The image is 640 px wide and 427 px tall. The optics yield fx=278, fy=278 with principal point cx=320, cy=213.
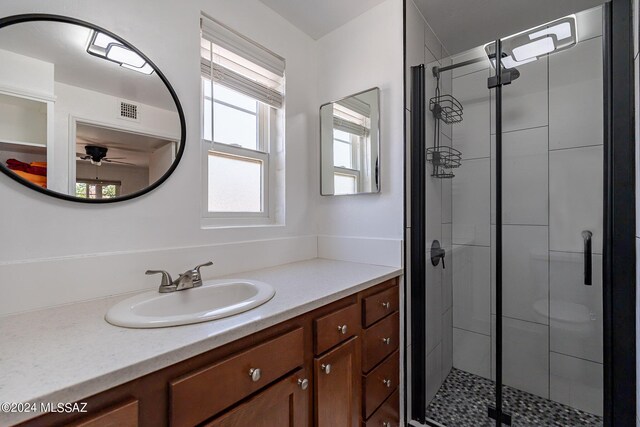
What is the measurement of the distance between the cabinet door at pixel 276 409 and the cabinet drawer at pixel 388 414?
51 cm

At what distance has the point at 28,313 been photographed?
0.85 m

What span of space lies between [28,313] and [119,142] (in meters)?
0.63

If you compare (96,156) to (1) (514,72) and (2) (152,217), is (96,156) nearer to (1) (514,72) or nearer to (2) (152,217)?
(2) (152,217)

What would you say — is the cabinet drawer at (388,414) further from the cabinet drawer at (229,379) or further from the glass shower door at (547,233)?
the cabinet drawer at (229,379)

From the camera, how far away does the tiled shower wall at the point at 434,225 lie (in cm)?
159

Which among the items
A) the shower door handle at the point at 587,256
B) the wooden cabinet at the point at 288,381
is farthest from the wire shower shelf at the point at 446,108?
the wooden cabinet at the point at 288,381

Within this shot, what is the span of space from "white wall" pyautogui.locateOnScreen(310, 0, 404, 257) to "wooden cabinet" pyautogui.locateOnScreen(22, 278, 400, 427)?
37 centimetres

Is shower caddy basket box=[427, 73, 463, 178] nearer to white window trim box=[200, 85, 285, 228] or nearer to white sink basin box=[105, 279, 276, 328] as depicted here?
white window trim box=[200, 85, 285, 228]

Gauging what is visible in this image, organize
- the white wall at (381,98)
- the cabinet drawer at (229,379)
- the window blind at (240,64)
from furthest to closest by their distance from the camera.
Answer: the white wall at (381,98), the window blind at (240,64), the cabinet drawer at (229,379)

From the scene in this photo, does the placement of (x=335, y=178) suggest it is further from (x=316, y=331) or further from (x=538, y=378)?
(x=538, y=378)

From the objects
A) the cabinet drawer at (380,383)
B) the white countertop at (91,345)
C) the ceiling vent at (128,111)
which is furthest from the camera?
the cabinet drawer at (380,383)

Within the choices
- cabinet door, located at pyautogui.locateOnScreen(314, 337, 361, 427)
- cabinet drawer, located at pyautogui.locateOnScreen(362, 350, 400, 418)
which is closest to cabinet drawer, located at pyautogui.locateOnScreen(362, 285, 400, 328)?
cabinet door, located at pyautogui.locateOnScreen(314, 337, 361, 427)

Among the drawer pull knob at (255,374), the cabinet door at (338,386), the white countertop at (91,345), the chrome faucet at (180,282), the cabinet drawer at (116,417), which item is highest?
the chrome faucet at (180,282)

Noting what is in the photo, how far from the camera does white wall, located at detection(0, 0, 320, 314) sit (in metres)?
0.87
